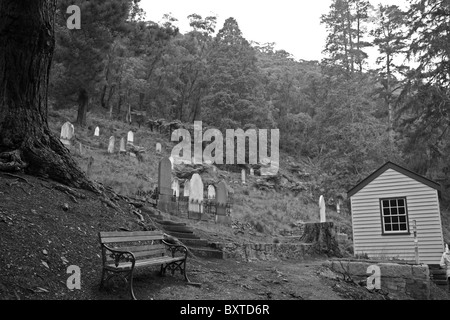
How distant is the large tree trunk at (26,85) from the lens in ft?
20.8

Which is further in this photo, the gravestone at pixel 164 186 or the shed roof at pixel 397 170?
the shed roof at pixel 397 170

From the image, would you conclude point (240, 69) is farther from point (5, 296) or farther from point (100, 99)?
point (5, 296)

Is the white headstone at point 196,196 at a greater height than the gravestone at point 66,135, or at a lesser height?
lesser

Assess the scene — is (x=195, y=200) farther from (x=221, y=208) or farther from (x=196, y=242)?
(x=196, y=242)

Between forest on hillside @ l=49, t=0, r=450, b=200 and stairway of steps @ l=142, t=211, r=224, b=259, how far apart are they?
39.7ft

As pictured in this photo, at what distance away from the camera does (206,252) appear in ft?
28.5

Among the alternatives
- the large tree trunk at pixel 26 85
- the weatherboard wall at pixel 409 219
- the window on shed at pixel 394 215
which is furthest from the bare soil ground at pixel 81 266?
the window on shed at pixel 394 215

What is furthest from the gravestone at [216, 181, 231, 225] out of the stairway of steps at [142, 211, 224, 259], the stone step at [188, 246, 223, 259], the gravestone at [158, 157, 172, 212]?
the stone step at [188, 246, 223, 259]

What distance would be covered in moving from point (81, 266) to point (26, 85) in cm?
377

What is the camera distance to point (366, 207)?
13.1 metres

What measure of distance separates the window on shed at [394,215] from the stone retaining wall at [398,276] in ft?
11.2

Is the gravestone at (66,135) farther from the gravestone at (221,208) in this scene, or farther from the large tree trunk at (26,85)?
the large tree trunk at (26,85)

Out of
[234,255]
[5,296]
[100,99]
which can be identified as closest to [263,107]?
[100,99]

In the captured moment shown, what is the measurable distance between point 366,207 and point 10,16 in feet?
39.4
